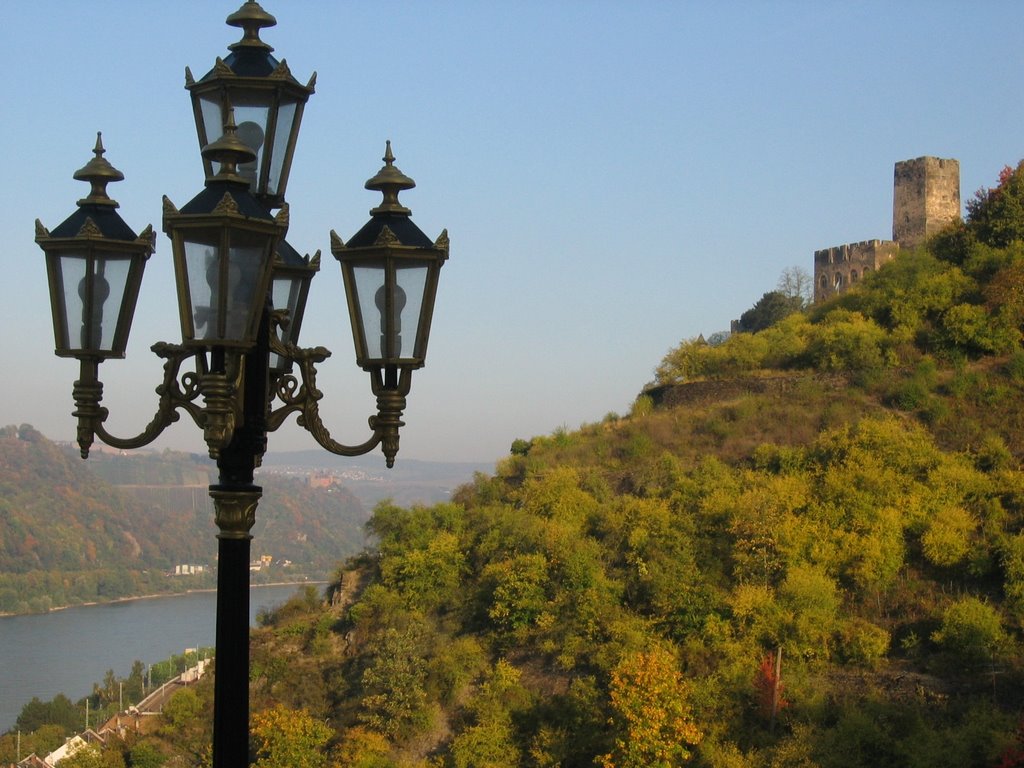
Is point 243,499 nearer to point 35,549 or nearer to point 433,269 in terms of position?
point 433,269

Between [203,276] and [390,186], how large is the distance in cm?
100

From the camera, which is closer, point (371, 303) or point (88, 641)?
point (371, 303)

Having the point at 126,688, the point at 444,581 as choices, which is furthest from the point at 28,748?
the point at 444,581

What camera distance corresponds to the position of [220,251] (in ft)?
14.4

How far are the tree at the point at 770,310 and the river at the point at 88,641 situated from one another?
1122 inches

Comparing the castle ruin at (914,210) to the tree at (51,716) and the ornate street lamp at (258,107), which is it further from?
the ornate street lamp at (258,107)

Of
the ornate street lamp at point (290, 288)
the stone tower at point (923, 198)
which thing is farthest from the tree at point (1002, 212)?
the ornate street lamp at point (290, 288)

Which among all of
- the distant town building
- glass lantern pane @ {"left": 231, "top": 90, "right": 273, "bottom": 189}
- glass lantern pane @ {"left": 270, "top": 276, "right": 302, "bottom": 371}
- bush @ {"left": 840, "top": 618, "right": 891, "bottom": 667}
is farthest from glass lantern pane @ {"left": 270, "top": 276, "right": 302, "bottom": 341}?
the distant town building

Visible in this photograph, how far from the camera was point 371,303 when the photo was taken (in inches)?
195

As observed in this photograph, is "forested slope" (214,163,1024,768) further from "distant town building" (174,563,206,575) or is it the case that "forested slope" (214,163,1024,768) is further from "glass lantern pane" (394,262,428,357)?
"distant town building" (174,563,206,575)

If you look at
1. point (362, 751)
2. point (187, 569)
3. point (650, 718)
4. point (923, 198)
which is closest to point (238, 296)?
point (650, 718)

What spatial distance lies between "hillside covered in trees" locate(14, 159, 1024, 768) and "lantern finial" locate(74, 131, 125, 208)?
16.6 metres

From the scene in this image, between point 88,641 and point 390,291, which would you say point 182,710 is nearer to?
point 390,291

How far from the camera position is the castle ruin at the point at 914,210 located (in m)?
40.3
